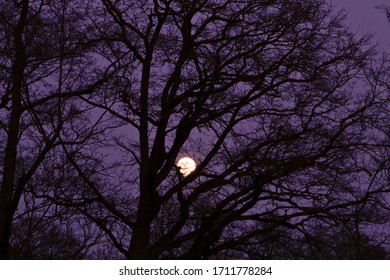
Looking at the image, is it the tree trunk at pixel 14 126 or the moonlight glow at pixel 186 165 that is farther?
the moonlight glow at pixel 186 165

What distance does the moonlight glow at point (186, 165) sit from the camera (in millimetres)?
12805

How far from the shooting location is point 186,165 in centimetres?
1295

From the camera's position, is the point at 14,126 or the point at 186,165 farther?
the point at 186,165

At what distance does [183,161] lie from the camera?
43.1 feet

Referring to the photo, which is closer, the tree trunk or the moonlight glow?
the tree trunk

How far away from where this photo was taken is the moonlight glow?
1280cm

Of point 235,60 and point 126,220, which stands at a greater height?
point 235,60
